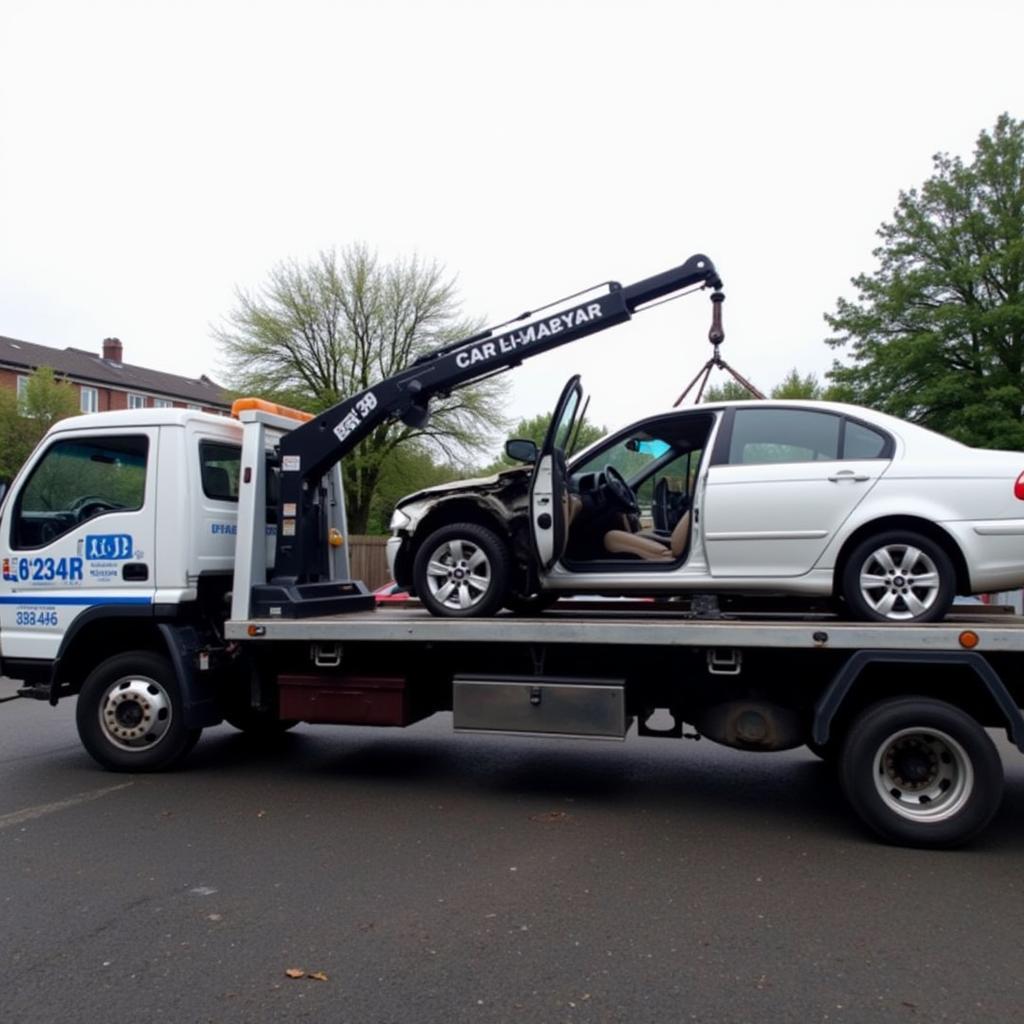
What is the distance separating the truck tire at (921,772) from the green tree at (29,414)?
27547 millimetres

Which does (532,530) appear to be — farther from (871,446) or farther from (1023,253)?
(1023,253)

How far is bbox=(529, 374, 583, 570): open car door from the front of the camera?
6.12m

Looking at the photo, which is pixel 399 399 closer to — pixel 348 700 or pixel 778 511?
pixel 348 700

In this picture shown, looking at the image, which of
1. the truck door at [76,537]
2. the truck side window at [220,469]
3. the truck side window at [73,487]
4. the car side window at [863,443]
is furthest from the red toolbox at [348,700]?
the car side window at [863,443]

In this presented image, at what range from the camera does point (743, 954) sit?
3713 mm

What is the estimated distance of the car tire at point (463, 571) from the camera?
6.25 m

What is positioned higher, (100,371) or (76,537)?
(100,371)

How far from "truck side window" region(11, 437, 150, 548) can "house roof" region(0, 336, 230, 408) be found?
35.7 m

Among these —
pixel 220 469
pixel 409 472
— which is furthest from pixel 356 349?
pixel 220 469

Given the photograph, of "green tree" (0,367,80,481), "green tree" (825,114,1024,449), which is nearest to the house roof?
"green tree" (0,367,80,481)

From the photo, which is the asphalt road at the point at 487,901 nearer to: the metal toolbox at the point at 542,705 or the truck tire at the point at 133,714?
the truck tire at the point at 133,714

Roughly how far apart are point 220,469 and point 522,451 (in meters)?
2.41

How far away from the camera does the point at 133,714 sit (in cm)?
655

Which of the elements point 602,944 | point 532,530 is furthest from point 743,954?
point 532,530
